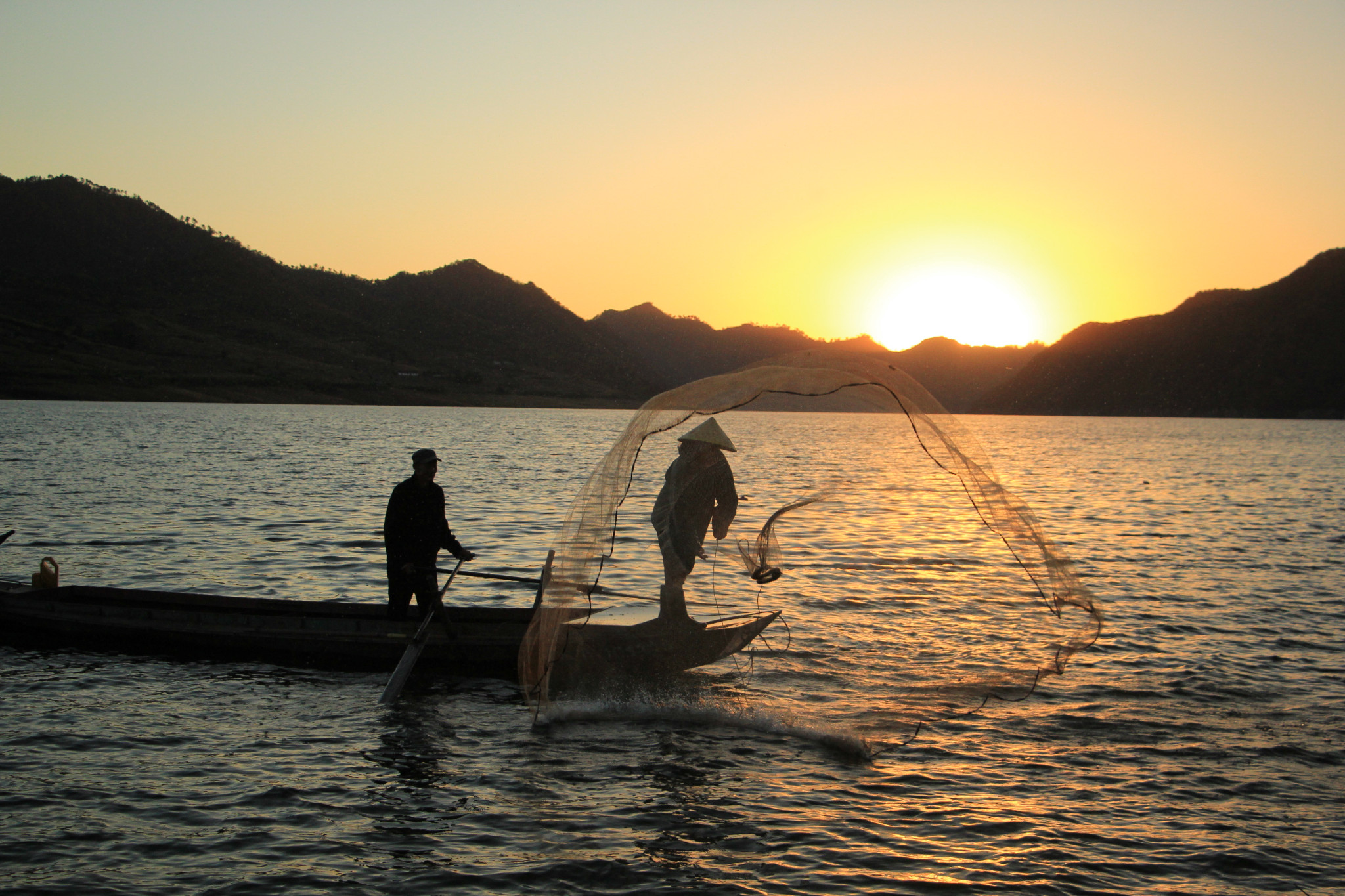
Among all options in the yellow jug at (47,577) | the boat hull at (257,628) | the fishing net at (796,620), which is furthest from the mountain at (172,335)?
the fishing net at (796,620)

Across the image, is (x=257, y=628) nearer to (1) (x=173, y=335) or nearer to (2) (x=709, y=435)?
(2) (x=709, y=435)

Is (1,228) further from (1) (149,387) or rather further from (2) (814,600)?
(2) (814,600)

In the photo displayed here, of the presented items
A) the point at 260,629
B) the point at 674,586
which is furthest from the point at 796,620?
the point at 260,629

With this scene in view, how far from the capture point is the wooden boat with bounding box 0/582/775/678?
461 inches

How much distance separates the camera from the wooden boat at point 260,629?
11703 millimetres

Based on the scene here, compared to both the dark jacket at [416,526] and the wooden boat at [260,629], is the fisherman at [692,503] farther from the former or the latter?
the dark jacket at [416,526]

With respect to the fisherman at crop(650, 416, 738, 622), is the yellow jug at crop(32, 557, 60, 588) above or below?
below

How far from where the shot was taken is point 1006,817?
25.8 ft

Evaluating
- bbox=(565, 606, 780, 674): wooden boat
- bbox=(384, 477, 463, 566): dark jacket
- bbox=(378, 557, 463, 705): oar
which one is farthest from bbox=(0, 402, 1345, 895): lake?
bbox=(384, 477, 463, 566): dark jacket

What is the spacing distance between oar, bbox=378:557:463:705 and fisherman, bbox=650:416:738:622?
2740 millimetres

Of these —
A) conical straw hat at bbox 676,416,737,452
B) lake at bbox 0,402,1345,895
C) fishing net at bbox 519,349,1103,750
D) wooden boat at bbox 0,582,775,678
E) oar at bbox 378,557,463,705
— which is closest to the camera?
lake at bbox 0,402,1345,895

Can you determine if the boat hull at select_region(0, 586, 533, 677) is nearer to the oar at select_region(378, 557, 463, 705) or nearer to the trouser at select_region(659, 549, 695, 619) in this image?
the oar at select_region(378, 557, 463, 705)

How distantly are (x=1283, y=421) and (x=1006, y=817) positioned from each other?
213394 mm

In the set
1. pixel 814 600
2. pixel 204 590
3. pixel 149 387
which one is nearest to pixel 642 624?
pixel 814 600
